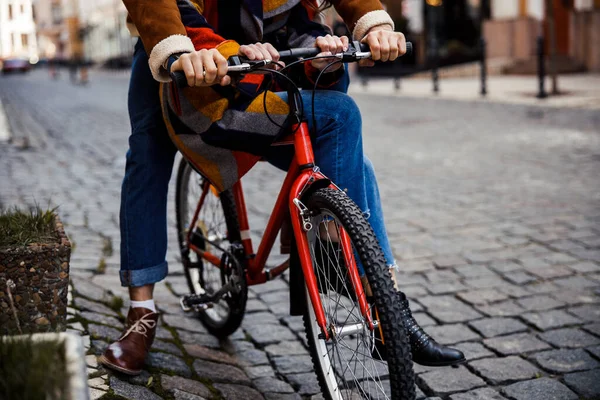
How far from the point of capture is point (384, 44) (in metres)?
2.34

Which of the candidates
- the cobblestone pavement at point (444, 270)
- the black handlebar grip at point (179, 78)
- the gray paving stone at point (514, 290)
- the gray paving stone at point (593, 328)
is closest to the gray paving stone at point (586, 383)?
the cobblestone pavement at point (444, 270)

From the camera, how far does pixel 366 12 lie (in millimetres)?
2613

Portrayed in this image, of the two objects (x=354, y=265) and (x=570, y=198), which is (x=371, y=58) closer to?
(x=354, y=265)

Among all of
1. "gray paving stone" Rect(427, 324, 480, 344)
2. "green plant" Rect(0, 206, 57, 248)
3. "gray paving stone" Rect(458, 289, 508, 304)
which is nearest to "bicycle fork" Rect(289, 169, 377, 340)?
"green plant" Rect(0, 206, 57, 248)

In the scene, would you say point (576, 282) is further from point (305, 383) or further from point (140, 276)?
point (140, 276)

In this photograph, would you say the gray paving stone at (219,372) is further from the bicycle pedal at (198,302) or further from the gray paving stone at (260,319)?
the gray paving stone at (260,319)

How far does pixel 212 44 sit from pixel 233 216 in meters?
0.77

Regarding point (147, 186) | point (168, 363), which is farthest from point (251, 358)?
point (147, 186)

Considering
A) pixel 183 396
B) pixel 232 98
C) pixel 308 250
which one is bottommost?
pixel 183 396

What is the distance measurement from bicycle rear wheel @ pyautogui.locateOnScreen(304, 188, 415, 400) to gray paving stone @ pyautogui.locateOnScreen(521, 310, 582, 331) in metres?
1.40

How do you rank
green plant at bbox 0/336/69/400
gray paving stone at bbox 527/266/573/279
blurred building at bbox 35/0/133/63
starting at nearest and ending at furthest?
1. green plant at bbox 0/336/69/400
2. gray paving stone at bbox 527/266/573/279
3. blurred building at bbox 35/0/133/63

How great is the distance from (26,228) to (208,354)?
3.00ft

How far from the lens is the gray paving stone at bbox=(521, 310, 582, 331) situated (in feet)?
11.4

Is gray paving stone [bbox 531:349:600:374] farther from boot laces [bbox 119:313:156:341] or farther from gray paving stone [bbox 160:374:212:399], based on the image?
boot laces [bbox 119:313:156:341]
